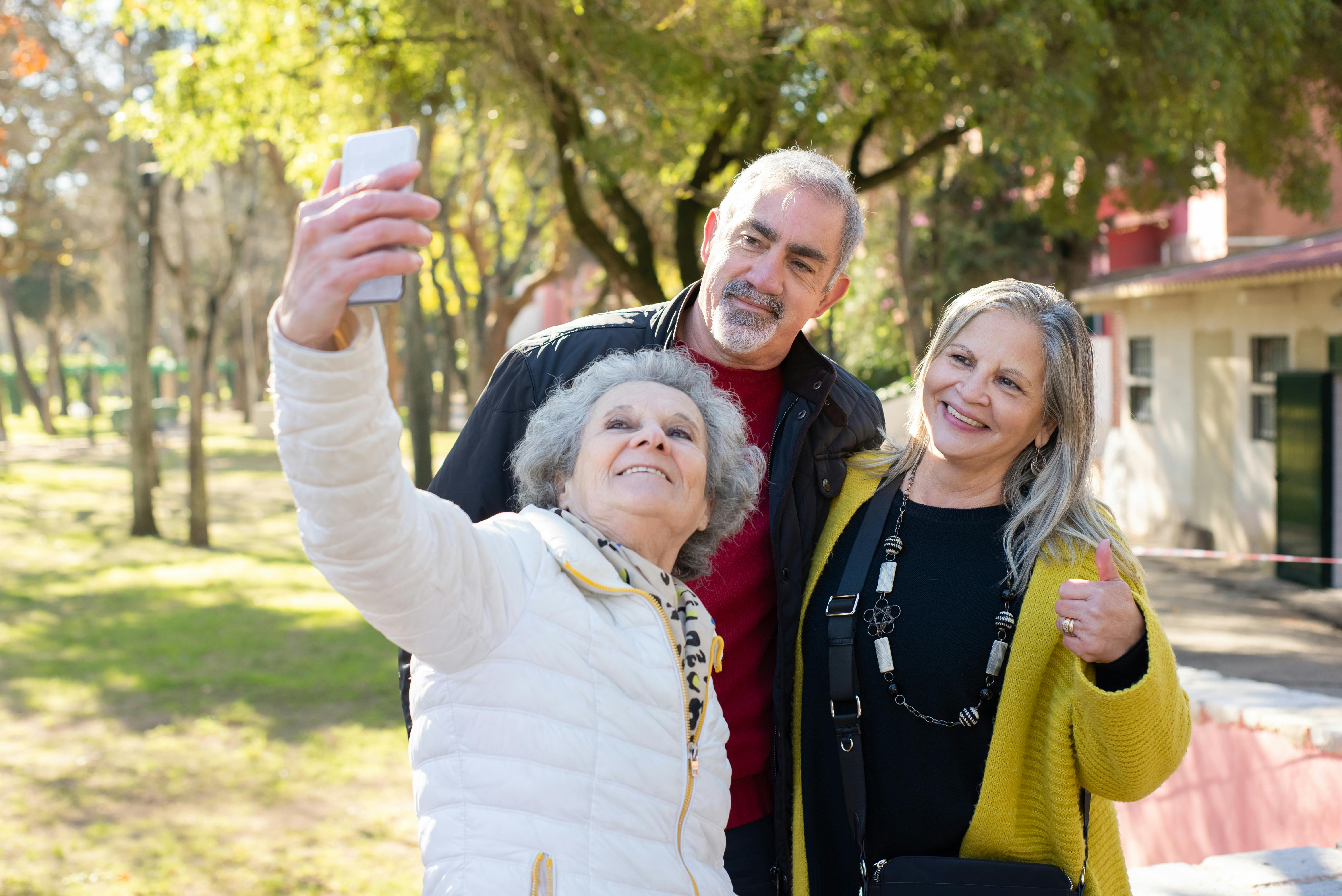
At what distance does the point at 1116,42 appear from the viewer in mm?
8914

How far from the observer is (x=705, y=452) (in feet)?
7.34

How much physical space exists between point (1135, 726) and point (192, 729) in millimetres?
6977

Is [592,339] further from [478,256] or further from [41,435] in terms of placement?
[41,435]

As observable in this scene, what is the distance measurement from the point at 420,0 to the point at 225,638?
582cm

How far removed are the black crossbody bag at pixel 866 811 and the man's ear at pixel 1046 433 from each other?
1.17ft

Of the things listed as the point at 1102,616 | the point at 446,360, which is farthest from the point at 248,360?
the point at 1102,616

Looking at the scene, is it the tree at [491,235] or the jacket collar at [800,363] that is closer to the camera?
the jacket collar at [800,363]

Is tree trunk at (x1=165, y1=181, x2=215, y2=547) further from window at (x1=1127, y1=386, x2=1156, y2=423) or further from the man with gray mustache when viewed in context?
window at (x1=1127, y1=386, x2=1156, y2=423)

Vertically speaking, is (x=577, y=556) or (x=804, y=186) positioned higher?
(x=804, y=186)

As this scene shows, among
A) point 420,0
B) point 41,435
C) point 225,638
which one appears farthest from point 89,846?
point 41,435

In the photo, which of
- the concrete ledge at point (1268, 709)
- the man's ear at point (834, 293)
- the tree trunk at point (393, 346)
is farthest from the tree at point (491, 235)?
the man's ear at point (834, 293)

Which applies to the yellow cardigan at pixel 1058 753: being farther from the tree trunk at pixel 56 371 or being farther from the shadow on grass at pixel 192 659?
the tree trunk at pixel 56 371

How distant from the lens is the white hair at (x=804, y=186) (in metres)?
2.86

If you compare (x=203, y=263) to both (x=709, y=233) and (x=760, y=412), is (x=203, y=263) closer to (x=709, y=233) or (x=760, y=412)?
(x=709, y=233)
